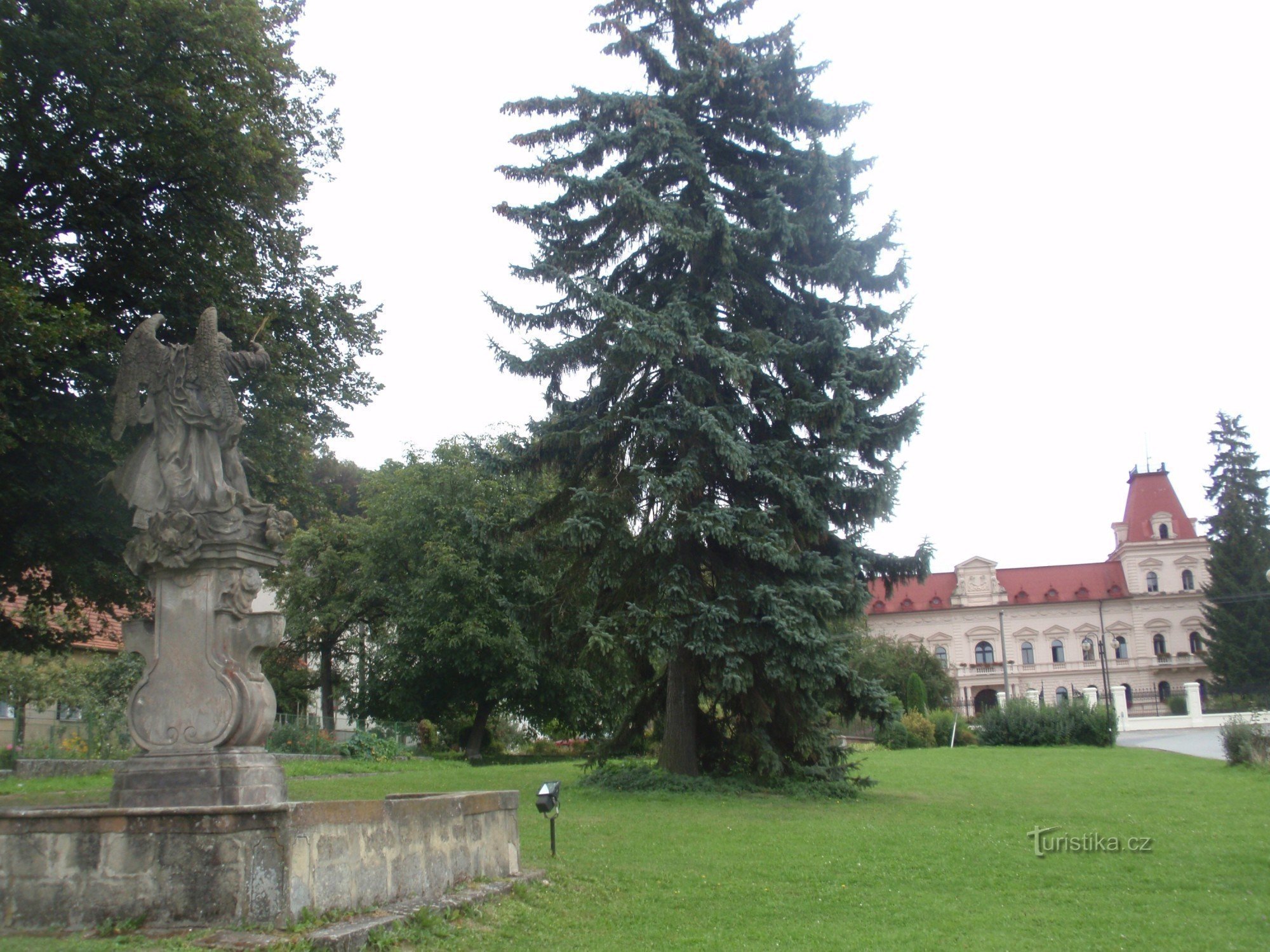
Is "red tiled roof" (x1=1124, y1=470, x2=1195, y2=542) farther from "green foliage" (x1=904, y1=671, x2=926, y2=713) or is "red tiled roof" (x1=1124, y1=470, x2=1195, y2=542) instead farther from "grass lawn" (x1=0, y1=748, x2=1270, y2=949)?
"grass lawn" (x1=0, y1=748, x2=1270, y2=949)

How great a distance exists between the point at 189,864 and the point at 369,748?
22.7 metres

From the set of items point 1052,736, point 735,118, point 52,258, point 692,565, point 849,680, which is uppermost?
point 735,118

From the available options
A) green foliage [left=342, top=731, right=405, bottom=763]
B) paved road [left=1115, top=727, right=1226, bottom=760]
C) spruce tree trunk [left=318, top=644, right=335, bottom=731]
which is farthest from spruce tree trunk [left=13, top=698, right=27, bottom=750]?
paved road [left=1115, top=727, right=1226, bottom=760]

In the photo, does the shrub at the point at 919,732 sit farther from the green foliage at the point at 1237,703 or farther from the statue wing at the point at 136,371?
the statue wing at the point at 136,371

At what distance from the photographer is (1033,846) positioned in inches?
468

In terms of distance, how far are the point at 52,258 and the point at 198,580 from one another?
977cm

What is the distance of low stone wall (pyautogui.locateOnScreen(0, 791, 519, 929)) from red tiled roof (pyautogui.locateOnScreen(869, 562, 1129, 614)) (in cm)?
7649

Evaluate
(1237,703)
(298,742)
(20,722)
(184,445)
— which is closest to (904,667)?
(1237,703)

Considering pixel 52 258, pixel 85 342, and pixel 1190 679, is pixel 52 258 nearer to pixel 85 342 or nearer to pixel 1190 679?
pixel 85 342

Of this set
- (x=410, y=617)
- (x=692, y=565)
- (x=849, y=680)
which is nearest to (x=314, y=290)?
(x=692, y=565)

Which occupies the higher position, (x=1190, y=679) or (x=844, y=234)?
(x=844, y=234)

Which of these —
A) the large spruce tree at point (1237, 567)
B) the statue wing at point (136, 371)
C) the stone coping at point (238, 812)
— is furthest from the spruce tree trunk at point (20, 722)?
the large spruce tree at point (1237, 567)

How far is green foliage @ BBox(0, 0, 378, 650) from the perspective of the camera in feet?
46.2

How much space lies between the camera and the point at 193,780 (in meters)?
7.57
